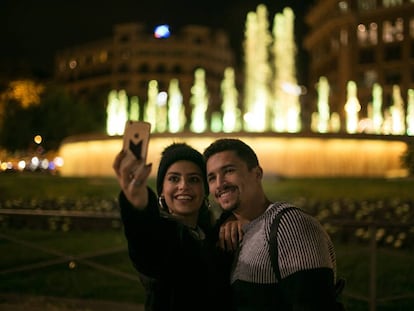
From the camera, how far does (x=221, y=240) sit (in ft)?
8.59

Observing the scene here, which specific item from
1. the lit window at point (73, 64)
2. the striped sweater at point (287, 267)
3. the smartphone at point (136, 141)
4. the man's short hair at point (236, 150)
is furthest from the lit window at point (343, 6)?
the smartphone at point (136, 141)

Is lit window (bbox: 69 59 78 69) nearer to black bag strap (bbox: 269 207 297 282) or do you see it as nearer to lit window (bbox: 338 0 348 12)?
lit window (bbox: 338 0 348 12)

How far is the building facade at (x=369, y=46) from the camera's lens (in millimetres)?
59625

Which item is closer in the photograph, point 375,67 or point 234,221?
point 234,221

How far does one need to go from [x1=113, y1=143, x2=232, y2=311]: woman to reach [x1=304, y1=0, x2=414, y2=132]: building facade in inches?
2327

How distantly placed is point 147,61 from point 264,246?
87398 millimetres

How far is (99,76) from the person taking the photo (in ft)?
297

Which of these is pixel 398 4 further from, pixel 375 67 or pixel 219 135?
pixel 219 135

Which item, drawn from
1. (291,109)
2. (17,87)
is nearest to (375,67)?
(291,109)

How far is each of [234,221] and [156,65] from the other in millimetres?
87209

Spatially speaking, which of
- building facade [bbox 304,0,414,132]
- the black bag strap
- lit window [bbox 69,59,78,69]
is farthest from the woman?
lit window [bbox 69,59,78,69]

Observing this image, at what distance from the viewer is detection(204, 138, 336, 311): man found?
213cm

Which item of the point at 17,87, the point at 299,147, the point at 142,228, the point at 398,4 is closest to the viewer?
the point at 142,228

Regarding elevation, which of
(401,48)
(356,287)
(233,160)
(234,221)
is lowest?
(356,287)
